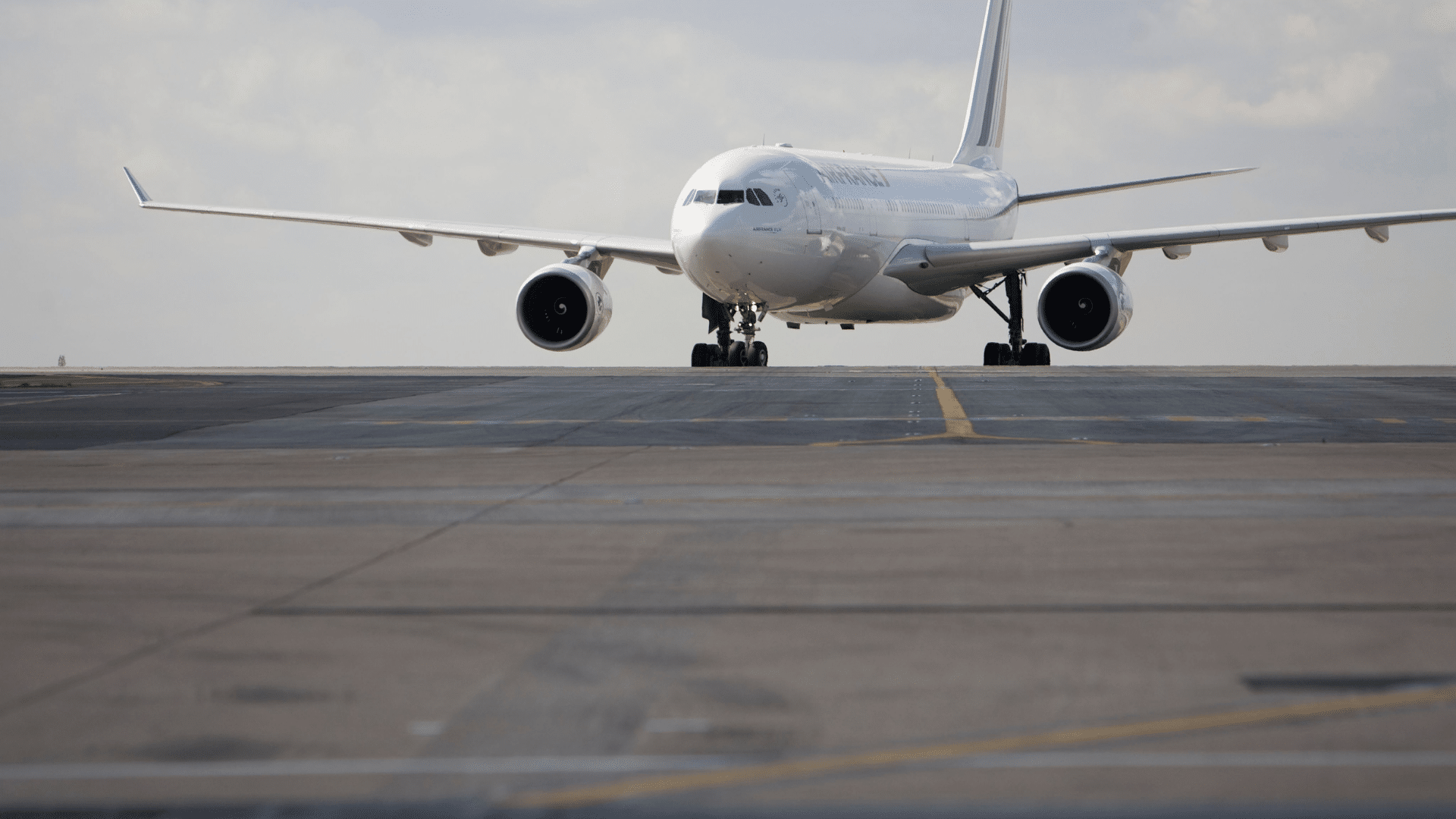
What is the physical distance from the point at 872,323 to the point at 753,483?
1045 inches

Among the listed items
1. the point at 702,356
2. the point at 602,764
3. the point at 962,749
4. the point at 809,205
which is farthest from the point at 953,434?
the point at 702,356

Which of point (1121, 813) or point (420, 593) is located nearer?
point (1121, 813)

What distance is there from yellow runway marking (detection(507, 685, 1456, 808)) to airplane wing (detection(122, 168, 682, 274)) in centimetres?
2714

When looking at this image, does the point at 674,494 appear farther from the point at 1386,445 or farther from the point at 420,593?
the point at 1386,445

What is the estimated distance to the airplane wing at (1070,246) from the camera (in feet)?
94.9

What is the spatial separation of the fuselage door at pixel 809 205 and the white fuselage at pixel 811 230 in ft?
0.08

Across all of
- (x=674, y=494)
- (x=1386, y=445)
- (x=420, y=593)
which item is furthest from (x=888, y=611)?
(x=1386, y=445)

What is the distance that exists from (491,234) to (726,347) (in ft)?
17.1

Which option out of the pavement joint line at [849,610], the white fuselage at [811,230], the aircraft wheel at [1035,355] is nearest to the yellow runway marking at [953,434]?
the pavement joint line at [849,610]

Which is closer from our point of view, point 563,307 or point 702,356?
point 563,307

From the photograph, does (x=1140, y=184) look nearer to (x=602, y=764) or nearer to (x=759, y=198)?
(x=759, y=198)

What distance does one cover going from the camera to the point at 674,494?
9391 millimetres

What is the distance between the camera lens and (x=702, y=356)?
31766 millimetres

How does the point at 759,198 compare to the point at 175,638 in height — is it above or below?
above
